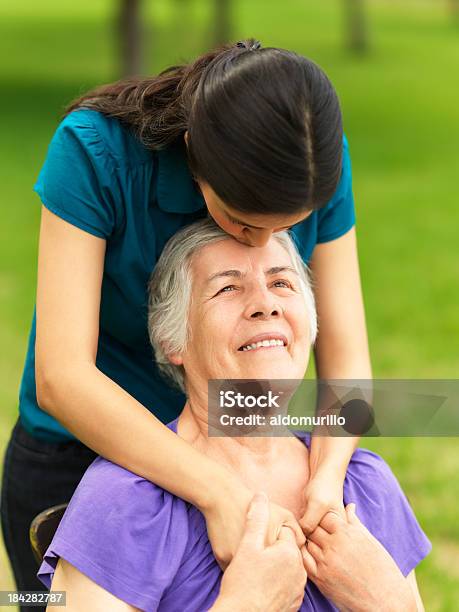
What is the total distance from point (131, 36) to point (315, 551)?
12.5 metres

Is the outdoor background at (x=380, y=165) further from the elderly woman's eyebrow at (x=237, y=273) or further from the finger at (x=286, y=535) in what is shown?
the finger at (x=286, y=535)

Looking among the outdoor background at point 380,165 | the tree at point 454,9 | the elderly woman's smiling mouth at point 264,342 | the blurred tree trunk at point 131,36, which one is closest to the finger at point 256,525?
the elderly woman's smiling mouth at point 264,342

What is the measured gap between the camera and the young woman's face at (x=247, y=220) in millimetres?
2156

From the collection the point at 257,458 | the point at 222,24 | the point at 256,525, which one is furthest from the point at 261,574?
the point at 222,24

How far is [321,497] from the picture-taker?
246 centimetres

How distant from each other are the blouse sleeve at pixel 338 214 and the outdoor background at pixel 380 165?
62cm

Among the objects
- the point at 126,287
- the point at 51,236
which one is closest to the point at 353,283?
the point at 126,287

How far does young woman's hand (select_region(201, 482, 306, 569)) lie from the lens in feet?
7.56

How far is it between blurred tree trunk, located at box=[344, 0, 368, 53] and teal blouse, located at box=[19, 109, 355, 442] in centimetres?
2369

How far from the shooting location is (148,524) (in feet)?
7.91

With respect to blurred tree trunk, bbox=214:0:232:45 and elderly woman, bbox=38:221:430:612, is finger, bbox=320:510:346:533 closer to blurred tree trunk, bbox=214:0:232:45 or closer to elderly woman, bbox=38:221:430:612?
elderly woman, bbox=38:221:430:612

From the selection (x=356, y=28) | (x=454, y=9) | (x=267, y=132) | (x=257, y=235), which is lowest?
(x=454, y=9)

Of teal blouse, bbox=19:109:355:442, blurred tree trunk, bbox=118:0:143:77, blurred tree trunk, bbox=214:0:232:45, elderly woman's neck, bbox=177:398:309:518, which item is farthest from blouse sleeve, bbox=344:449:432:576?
blurred tree trunk, bbox=214:0:232:45

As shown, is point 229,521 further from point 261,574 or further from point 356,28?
point 356,28
